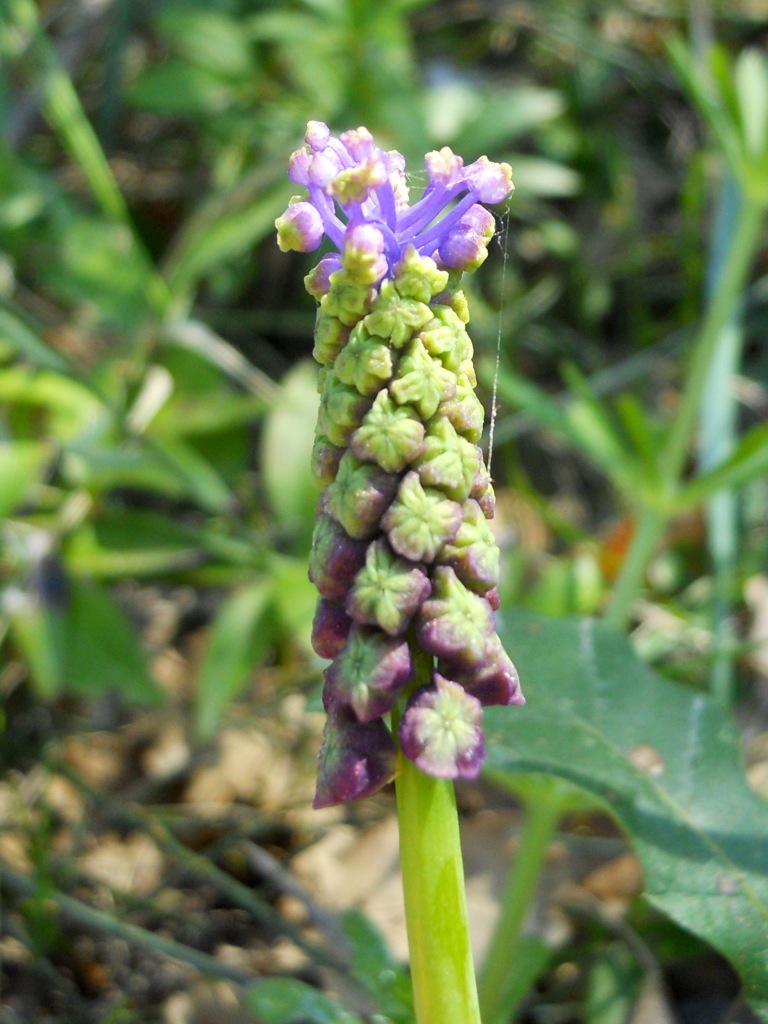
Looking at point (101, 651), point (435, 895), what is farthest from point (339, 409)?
point (101, 651)

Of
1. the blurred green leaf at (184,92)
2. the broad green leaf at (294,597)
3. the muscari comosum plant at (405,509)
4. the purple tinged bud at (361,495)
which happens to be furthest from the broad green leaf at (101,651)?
the purple tinged bud at (361,495)

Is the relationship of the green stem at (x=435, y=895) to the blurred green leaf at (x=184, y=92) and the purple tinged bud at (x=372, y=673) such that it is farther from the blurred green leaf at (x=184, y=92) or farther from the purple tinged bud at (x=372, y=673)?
the blurred green leaf at (x=184, y=92)

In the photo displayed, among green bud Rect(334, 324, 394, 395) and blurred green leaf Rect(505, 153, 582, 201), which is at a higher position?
blurred green leaf Rect(505, 153, 582, 201)

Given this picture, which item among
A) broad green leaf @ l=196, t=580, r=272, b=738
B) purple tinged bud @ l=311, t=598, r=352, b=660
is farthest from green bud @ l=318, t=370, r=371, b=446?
broad green leaf @ l=196, t=580, r=272, b=738

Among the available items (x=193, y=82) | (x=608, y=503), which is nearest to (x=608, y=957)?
(x=608, y=503)

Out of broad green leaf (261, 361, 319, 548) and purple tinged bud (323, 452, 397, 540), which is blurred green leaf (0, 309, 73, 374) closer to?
broad green leaf (261, 361, 319, 548)

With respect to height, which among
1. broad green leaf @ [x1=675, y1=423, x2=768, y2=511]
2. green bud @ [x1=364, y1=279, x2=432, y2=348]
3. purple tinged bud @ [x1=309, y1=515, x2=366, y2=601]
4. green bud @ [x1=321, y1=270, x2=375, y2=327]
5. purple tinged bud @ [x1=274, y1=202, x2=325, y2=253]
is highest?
broad green leaf @ [x1=675, y1=423, x2=768, y2=511]

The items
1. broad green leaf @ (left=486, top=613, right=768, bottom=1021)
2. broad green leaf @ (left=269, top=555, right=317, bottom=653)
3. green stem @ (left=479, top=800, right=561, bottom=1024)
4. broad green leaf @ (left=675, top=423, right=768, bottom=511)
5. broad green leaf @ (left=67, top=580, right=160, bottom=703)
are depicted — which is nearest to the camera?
broad green leaf @ (left=486, top=613, right=768, bottom=1021)
